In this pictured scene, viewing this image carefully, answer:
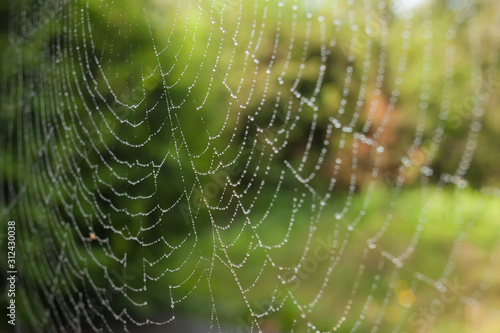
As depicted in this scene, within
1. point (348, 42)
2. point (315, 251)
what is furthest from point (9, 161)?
point (348, 42)

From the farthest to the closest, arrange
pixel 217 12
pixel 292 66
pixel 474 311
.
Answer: pixel 292 66
pixel 474 311
pixel 217 12

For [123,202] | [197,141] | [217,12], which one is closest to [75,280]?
[123,202]

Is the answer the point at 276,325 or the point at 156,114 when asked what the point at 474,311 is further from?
the point at 156,114

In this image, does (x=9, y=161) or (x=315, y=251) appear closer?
(x=9, y=161)

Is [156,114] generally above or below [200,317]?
above

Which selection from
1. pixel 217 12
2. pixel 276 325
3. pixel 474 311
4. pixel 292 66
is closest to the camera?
pixel 217 12

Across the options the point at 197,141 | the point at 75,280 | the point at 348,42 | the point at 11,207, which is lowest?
the point at 75,280

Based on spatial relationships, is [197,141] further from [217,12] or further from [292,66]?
[217,12]
